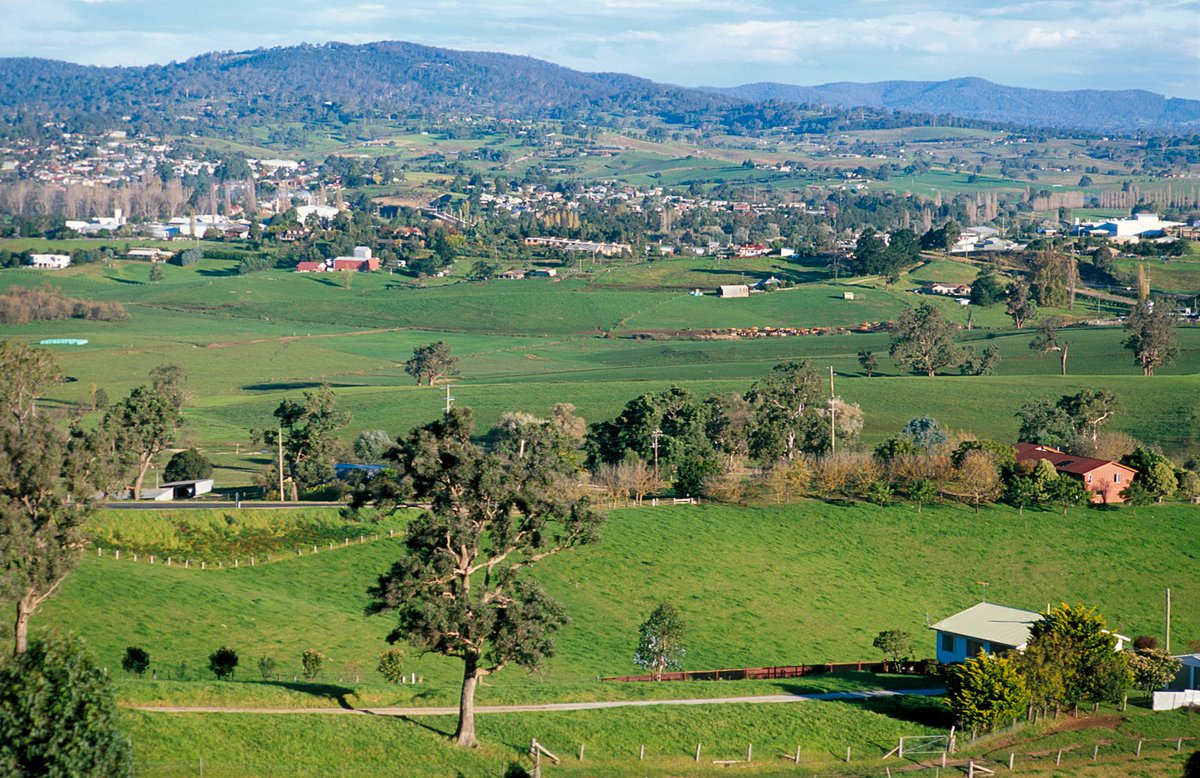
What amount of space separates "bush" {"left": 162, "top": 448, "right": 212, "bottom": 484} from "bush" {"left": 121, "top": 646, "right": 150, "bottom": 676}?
38.5 m

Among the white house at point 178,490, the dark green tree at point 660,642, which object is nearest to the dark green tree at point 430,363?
the white house at point 178,490

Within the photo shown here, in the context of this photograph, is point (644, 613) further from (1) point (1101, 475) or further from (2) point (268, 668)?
(1) point (1101, 475)

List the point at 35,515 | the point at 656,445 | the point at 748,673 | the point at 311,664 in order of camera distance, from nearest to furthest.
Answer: the point at 35,515 → the point at 311,664 → the point at 748,673 → the point at 656,445

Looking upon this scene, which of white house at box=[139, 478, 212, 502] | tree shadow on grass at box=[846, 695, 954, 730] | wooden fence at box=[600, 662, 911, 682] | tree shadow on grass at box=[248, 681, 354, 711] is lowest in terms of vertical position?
white house at box=[139, 478, 212, 502]

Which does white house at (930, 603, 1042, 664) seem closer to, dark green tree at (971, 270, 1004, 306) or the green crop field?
the green crop field

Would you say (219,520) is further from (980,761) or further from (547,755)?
(980,761)

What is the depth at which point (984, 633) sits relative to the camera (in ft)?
171

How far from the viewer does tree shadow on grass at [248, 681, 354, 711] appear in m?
42.1

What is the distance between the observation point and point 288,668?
49406 mm

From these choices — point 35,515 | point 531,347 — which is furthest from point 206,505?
point 531,347

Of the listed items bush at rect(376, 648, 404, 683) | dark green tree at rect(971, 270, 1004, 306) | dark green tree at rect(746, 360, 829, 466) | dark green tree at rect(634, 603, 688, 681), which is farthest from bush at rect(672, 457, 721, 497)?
dark green tree at rect(971, 270, 1004, 306)

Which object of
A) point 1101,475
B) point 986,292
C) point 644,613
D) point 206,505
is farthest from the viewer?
point 986,292

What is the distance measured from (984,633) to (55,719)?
3357cm

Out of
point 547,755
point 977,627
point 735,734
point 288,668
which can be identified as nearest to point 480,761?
point 547,755
